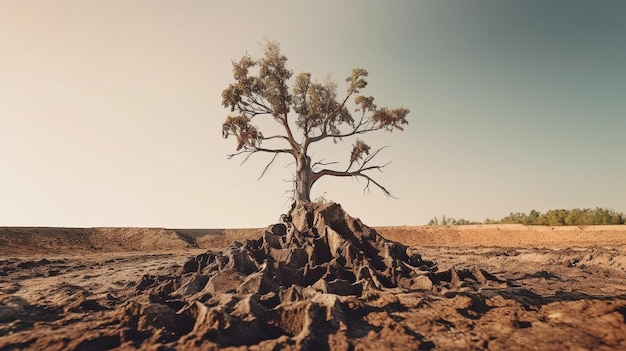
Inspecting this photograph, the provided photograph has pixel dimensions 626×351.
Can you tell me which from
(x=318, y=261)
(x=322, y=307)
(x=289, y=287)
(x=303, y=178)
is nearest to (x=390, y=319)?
(x=322, y=307)

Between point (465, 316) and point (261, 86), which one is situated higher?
point (261, 86)

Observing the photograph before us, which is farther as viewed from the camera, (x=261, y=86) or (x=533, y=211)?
(x=533, y=211)

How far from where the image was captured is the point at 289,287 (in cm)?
710

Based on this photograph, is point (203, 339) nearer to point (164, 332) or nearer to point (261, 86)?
point (164, 332)

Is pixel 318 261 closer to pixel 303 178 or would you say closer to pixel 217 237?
pixel 303 178

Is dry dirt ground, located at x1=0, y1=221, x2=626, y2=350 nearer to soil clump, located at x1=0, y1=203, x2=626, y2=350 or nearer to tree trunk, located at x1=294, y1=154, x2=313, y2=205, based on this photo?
soil clump, located at x1=0, y1=203, x2=626, y2=350

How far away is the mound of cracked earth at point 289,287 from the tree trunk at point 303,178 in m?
5.99

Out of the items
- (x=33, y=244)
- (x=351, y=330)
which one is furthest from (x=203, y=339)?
(x=33, y=244)

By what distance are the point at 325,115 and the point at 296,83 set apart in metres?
2.62

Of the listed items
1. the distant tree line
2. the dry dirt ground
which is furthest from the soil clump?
the distant tree line

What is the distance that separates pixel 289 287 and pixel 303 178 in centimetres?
1172

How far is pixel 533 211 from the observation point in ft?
116

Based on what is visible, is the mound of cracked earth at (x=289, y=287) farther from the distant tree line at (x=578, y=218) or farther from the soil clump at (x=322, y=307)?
the distant tree line at (x=578, y=218)

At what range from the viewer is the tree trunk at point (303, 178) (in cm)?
1828
